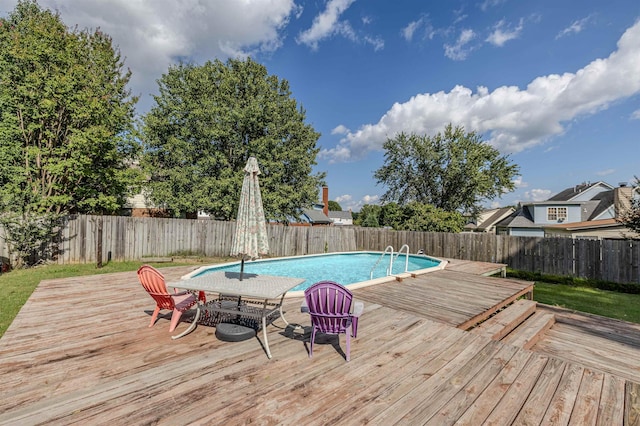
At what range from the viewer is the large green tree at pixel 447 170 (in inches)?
977

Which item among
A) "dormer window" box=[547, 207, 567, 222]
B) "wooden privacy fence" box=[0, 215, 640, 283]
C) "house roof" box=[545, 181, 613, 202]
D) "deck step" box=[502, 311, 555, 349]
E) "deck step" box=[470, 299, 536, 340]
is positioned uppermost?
"house roof" box=[545, 181, 613, 202]

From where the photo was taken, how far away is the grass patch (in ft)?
16.9

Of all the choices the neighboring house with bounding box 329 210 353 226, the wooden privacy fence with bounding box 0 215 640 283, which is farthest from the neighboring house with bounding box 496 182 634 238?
the neighboring house with bounding box 329 210 353 226

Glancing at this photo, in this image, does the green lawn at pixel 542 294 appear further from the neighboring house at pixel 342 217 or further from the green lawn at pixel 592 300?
the neighboring house at pixel 342 217

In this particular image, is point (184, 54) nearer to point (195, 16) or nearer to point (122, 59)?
point (122, 59)

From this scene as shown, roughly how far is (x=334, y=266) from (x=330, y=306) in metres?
10.6

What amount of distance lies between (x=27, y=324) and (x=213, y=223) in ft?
32.5

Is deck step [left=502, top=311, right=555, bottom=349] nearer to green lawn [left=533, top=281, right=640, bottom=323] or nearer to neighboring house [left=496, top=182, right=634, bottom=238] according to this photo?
green lawn [left=533, top=281, right=640, bottom=323]

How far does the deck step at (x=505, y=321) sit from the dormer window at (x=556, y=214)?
24105mm

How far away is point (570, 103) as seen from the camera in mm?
20531

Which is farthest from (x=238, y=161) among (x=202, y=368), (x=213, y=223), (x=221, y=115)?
(x=202, y=368)

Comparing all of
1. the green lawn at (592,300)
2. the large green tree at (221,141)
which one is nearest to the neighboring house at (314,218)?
the large green tree at (221,141)

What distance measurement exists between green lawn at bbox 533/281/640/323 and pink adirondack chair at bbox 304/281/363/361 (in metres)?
7.68

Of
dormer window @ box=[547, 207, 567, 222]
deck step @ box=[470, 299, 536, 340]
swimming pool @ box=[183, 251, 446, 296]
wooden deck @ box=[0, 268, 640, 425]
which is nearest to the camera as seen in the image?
wooden deck @ box=[0, 268, 640, 425]
